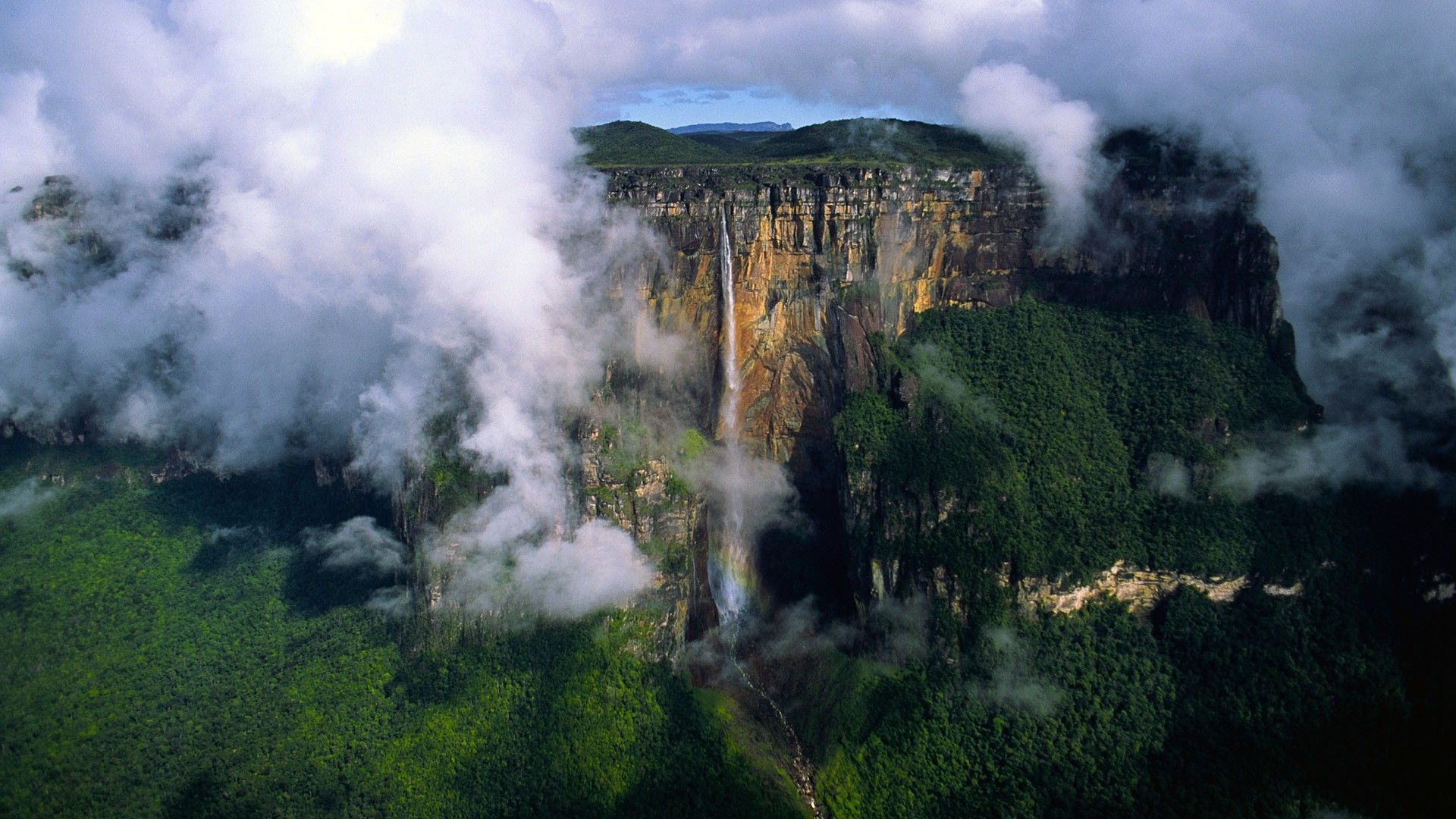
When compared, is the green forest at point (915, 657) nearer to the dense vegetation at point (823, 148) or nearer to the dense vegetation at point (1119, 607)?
the dense vegetation at point (1119, 607)

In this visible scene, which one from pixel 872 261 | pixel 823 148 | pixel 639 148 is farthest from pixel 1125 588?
pixel 639 148

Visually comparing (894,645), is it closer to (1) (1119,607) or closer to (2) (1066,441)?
(1) (1119,607)

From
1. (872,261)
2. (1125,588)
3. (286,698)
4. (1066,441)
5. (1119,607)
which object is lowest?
(286,698)

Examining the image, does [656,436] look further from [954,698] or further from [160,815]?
[160,815]

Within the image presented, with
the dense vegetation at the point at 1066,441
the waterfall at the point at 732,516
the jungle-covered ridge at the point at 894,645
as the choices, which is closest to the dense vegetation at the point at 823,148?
the jungle-covered ridge at the point at 894,645

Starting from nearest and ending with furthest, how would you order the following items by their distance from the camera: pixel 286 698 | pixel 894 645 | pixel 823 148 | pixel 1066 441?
1. pixel 286 698
2. pixel 894 645
3. pixel 1066 441
4. pixel 823 148

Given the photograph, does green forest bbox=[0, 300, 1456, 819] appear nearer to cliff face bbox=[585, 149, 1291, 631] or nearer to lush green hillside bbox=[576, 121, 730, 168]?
cliff face bbox=[585, 149, 1291, 631]
